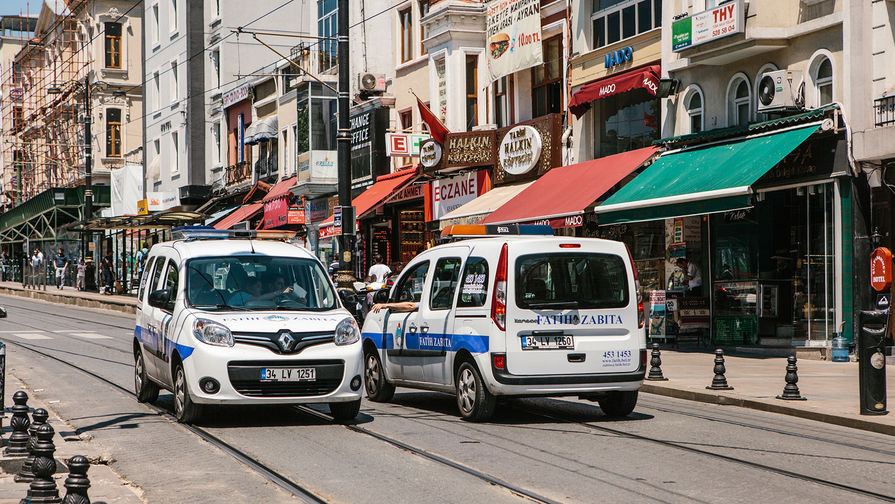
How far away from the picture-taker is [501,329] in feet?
37.1

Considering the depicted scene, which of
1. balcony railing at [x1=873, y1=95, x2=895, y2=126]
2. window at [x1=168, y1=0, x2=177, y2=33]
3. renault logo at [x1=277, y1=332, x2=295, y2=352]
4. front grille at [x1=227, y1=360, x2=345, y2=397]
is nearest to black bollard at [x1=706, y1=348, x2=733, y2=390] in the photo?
front grille at [x1=227, y1=360, x2=345, y2=397]

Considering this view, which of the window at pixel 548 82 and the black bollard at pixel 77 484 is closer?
the black bollard at pixel 77 484

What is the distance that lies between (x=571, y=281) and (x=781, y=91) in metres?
10.2

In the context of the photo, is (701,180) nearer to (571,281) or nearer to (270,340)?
(571,281)

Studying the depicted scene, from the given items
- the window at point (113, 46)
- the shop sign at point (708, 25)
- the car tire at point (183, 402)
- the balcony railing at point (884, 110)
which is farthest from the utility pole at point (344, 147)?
the window at point (113, 46)

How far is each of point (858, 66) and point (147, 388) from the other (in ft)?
42.4

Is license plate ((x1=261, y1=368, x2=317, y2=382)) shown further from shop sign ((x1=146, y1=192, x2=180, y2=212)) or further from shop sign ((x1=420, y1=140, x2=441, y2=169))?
shop sign ((x1=146, y1=192, x2=180, y2=212))

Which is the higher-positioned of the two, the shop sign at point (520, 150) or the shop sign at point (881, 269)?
the shop sign at point (520, 150)

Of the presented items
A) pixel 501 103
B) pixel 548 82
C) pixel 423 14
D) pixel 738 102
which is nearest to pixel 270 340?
pixel 738 102

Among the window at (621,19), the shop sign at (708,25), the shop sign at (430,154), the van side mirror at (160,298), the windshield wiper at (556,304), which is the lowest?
the windshield wiper at (556,304)

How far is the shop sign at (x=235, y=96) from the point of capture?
4844cm

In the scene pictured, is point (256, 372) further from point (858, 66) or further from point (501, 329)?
point (858, 66)

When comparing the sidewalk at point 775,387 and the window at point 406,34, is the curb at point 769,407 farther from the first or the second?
the window at point 406,34

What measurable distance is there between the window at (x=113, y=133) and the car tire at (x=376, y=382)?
58915 mm
